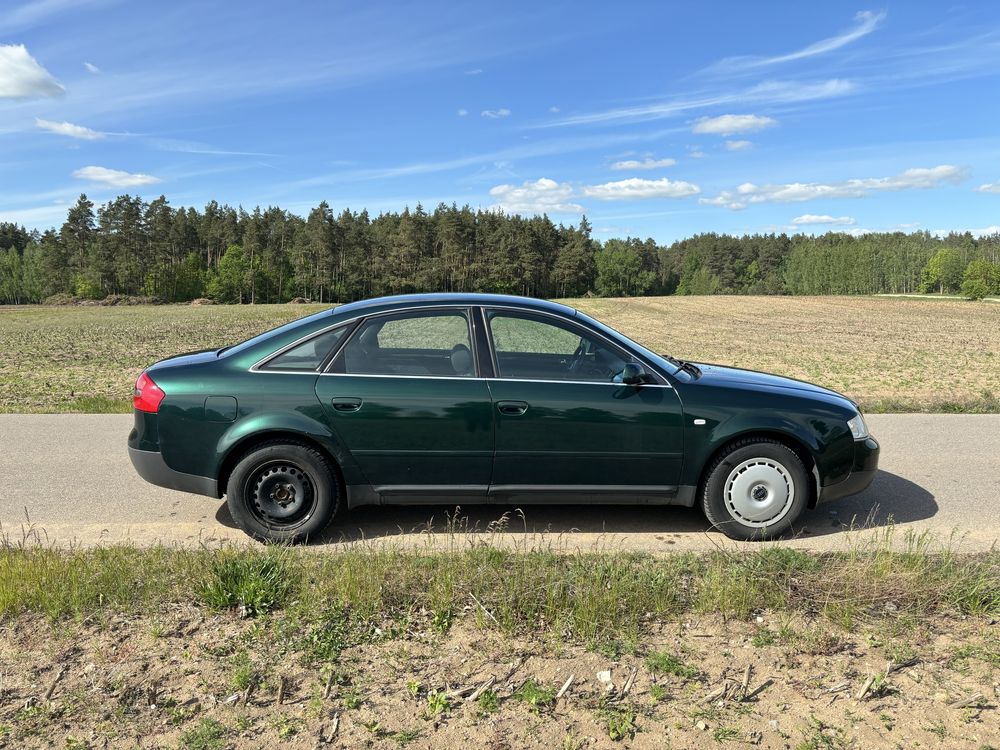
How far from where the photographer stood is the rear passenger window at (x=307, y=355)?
5.04 metres

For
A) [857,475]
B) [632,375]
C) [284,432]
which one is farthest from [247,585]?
[857,475]

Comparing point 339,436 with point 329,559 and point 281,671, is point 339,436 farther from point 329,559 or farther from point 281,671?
point 281,671

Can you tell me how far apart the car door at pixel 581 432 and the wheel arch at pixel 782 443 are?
0.22 m

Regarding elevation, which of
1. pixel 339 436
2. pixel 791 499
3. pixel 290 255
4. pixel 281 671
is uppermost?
pixel 290 255

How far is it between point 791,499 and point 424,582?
8.60ft

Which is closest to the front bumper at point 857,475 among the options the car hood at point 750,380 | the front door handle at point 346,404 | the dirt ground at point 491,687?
the car hood at point 750,380

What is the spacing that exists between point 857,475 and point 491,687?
3288 mm

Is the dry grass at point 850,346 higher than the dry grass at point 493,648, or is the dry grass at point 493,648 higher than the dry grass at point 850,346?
the dry grass at point 850,346

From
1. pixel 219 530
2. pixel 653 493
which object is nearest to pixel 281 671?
pixel 219 530

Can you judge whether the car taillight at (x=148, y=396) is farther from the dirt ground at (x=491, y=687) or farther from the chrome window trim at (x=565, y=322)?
the chrome window trim at (x=565, y=322)

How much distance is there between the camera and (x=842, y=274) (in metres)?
150

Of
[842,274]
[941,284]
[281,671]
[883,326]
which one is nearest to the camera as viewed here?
[281,671]

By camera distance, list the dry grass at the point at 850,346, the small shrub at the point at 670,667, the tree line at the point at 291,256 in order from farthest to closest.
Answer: the tree line at the point at 291,256
the dry grass at the point at 850,346
the small shrub at the point at 670,667

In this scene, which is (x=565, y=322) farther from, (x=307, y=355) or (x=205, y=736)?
(x=205, y=736)
